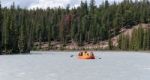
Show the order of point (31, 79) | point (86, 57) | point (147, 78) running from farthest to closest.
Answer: point (86, 57) → point (147, 78) → point (31, 79)

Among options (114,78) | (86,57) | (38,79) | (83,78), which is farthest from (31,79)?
(86,57)

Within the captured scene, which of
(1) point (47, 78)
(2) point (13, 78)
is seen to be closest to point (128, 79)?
(1) point (47, 78)

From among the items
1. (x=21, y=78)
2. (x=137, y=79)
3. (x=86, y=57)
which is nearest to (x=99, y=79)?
(x=137, y=79)

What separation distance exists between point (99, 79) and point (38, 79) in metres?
10.5

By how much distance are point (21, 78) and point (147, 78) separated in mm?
22210

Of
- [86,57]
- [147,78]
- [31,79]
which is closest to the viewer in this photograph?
[31,79]

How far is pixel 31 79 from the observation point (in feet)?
250

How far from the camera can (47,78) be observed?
78.5 meters

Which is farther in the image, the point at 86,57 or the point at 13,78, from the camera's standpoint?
the point at 86,57

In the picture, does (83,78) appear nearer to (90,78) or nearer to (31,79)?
(90,78)

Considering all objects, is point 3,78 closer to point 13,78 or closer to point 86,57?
point 13,78

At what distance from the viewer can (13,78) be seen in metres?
78.1

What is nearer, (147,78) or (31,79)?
(31,79)

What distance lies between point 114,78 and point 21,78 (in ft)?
Answer: 53.2
